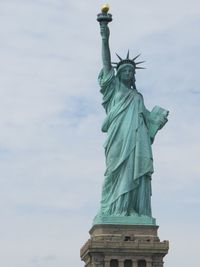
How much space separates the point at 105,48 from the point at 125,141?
16.5ft

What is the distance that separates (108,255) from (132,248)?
1236mm

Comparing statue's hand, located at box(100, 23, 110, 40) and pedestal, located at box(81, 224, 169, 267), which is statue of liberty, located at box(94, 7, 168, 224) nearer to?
statue's hand, located at box(100, 23, 110, 40)

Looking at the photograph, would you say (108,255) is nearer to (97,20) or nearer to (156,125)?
(156,125)

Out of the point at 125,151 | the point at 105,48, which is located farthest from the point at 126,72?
the point at 125,151

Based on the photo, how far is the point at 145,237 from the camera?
2238 inches

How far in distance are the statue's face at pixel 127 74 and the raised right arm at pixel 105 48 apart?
0.74 m

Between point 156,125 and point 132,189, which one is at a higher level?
point 156,125

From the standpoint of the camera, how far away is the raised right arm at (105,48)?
197ft

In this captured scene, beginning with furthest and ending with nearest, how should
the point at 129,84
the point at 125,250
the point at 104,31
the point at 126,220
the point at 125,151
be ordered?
the point at 129,84, the point at 104,31, the point at 125,151, the point at 126,220, the point at 125,250

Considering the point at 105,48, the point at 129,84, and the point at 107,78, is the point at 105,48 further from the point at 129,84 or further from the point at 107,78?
the point at 129,84

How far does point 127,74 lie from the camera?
60156 mm

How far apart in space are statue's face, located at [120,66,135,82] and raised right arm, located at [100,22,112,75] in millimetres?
739

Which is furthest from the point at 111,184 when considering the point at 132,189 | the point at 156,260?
the point at 156,260

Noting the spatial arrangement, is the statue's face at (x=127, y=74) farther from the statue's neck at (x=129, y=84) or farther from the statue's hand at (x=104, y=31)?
the statue's hand at (x=104, y=31)
